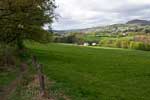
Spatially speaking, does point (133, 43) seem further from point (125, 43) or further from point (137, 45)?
point (125, 43)

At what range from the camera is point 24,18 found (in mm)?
40625

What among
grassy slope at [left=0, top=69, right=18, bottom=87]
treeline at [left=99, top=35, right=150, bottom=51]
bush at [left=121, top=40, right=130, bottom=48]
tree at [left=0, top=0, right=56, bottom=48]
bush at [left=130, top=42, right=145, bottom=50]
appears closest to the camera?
grassy slope at [left=0, top=69, right=18, bottom=87]

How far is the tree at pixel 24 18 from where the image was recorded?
109 feet

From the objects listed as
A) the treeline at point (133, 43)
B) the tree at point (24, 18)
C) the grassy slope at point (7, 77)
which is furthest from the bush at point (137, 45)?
the grassy slope at point (7, 77)

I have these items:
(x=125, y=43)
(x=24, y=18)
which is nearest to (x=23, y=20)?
(x=24, y=18)

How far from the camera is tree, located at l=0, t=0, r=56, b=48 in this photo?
33.4m

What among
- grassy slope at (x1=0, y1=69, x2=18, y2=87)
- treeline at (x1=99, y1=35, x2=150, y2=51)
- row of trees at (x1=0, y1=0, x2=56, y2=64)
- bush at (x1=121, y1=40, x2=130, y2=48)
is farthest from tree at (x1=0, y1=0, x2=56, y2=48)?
bush at (x1=121, y1=40, x2=130, y2=48)

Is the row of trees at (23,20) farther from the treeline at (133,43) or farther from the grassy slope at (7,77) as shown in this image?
the treeline at (133,43)

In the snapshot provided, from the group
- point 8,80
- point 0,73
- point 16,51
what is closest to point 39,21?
point 16,51

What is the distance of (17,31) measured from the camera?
4453 centimetres

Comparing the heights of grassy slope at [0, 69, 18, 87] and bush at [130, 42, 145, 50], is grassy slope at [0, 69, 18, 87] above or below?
above

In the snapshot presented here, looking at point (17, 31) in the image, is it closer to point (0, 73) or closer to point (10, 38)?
point (10, 38)

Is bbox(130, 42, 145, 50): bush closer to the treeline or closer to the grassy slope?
the treeline

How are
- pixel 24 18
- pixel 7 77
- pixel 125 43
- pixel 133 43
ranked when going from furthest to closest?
1. pixel 125 43
2. pixel 133 43
3. pixel 24 18
4. pixel 7 77
